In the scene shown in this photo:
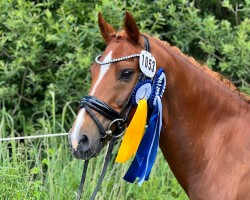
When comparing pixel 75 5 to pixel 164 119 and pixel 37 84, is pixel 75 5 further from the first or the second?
pixel 164 119

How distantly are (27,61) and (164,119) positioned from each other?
2596 mm

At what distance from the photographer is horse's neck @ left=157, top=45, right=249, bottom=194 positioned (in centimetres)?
292

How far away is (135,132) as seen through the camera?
285 centimetres


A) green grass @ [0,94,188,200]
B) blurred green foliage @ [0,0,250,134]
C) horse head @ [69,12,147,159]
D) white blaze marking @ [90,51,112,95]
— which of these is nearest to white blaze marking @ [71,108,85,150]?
horse head @ [69,12,147,159]

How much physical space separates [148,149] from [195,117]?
1.01 ft

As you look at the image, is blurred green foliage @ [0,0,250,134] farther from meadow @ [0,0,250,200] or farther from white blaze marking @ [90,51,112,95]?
white blaze marking @ [90,51,112,95]

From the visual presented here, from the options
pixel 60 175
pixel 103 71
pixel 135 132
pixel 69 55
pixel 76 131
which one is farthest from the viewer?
pixel 69 55

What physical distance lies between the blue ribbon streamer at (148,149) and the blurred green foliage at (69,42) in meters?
2.12

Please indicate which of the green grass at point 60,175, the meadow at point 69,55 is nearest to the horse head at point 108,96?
the green grass at point 60,175

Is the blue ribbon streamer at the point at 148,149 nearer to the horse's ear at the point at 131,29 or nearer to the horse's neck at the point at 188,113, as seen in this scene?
the horse's neck at the point at 188,113

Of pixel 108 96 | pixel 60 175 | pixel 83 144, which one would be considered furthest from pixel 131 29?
pixel 60 175

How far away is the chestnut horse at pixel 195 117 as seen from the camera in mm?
2760

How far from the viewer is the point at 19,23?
5.14 m

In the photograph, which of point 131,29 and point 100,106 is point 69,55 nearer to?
point 131,29
